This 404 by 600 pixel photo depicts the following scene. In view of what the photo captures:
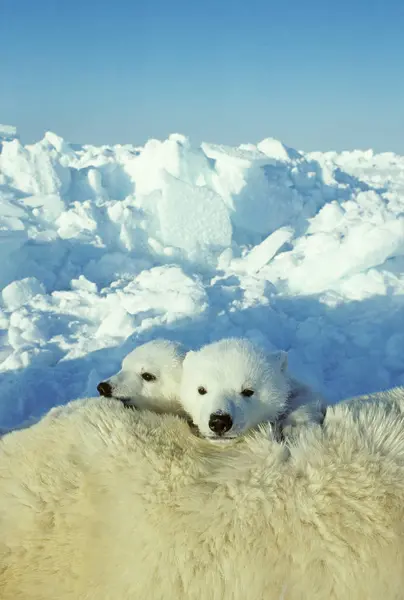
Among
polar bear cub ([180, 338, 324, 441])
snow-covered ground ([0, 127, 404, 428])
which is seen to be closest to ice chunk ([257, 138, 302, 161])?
snow-covered ground ([0, 127, 404, 428])

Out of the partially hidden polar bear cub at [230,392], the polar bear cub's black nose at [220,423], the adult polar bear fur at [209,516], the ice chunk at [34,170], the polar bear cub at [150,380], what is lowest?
the ice chunk at [34,170]

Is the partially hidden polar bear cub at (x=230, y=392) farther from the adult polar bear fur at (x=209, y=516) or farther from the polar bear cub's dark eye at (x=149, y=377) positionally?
the adult polar bear fur at (x=209, y=516)

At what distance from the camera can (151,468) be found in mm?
1084

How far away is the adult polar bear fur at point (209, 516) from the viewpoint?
97 cm

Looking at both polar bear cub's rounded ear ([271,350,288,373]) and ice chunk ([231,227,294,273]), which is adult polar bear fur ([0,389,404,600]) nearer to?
polar bear cub's rounded ear ([271,350,288,373])

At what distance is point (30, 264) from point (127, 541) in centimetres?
733

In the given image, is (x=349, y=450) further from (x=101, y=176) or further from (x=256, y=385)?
(x=101, y=176)

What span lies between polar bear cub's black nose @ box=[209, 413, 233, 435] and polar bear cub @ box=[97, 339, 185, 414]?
1.85ft

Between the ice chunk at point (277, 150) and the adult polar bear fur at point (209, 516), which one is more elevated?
the adult polar bear fur at point (209, 516)

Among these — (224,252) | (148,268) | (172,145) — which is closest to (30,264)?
(148,268)

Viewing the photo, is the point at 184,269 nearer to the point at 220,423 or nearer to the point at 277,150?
the point at 277,150

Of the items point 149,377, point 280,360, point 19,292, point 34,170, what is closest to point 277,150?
point 34,170

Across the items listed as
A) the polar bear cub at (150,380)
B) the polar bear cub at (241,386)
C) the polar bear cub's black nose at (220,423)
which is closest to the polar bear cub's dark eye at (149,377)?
the polar bear cub at (150,380)

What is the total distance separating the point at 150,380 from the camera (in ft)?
8.04
